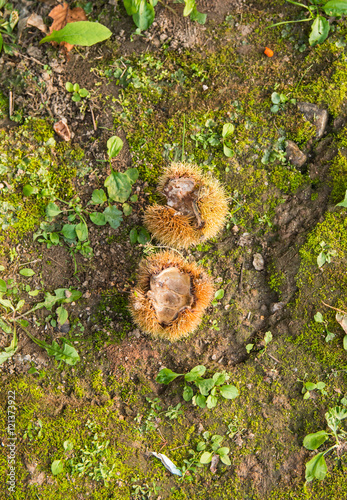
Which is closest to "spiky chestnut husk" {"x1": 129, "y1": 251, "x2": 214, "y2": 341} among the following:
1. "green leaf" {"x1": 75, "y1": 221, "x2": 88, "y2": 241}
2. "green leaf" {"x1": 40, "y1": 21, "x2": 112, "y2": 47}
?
"green leaf" {"x1": 75, "y1": 221, "x2": 88, "y2": 241}

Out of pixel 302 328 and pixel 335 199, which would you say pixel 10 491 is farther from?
pixel 335 199

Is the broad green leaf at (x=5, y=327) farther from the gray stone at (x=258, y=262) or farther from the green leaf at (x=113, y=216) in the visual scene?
the gray stone at (x=258, y=262)

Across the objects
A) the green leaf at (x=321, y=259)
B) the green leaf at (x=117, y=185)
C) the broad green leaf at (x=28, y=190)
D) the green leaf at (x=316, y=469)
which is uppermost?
the green leaf at (x=117, y=185)

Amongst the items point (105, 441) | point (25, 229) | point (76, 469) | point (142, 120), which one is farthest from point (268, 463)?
point (142, 120)

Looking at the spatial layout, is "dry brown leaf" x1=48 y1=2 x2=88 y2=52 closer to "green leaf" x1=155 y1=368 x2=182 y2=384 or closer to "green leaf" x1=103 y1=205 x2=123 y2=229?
"green leaf" x1=103 y1=205 x2=123 y2=229

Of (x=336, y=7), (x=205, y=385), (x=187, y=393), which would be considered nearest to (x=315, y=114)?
(x=336, y=7)

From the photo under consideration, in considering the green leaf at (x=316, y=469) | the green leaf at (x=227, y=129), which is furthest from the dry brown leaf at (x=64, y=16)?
the green leaf at (x=316, y=469)

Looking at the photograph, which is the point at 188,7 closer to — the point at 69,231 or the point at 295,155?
the point at 295,155
